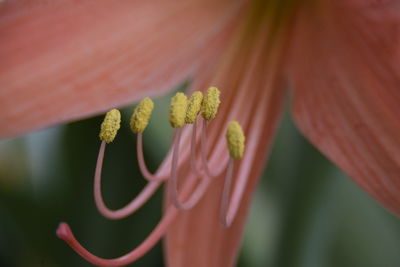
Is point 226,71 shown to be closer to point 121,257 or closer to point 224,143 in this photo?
point 224,143

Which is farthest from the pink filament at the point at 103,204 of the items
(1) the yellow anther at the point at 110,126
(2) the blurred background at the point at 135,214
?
(2) the blurred background at the point at 135,214

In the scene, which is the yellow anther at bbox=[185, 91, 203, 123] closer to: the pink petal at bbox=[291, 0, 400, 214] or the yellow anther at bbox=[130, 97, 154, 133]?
the yellow anther at bbox=[130, 97, 154, 133]

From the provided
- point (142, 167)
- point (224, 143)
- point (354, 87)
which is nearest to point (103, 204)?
point (142, 167)

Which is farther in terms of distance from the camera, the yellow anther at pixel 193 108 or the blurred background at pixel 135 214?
the blurred background at pixel 135 214

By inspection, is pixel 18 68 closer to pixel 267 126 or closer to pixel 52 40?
pixel 52 40

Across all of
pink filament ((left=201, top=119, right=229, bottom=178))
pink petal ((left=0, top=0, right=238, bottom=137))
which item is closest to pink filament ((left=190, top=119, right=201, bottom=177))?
pink filament ((left=201, top=119, right=229, bottom=178))

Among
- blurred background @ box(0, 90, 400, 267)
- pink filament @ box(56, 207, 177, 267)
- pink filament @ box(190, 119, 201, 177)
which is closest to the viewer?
pink filament @ box(56, 207, 177, 267)

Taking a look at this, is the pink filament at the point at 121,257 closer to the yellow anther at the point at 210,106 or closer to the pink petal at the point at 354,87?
the yellow anther at the point at 210,106

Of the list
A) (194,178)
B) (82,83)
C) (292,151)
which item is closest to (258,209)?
(292,151)

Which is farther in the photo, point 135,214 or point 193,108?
point 135,214
